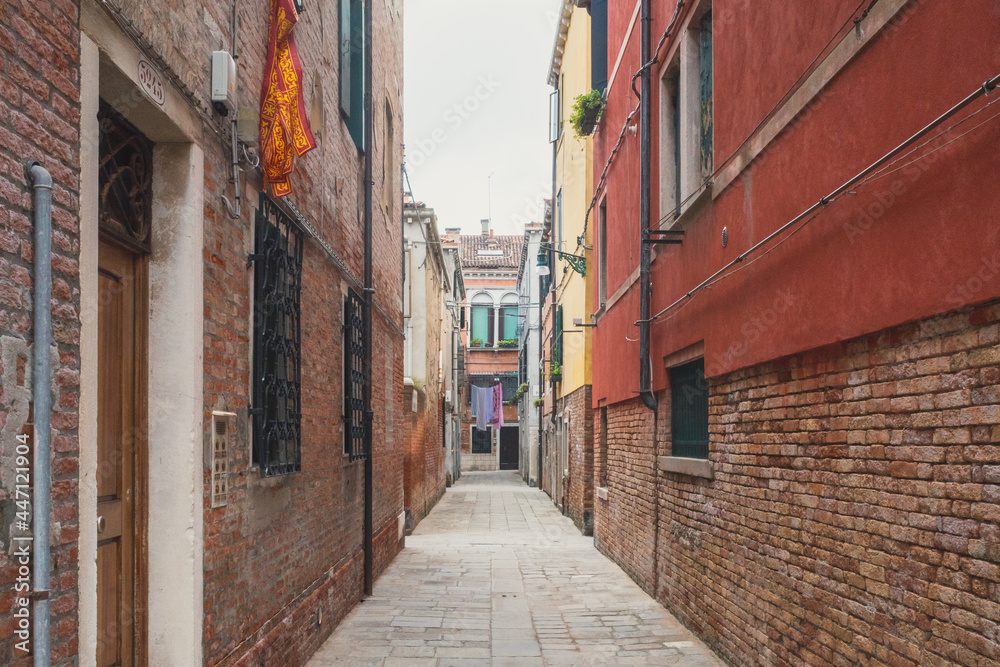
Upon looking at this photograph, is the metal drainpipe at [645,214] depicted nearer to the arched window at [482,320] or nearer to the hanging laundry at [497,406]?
the hanging laundry at [497,406]

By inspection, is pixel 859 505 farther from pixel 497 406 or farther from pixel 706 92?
pixel 497 406

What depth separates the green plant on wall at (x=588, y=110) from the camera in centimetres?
1230

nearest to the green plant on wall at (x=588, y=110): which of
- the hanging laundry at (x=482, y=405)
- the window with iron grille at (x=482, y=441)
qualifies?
the hanging laundry at (x=482, y=405)

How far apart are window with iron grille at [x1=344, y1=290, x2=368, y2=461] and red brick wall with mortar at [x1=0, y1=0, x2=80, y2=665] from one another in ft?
17.6

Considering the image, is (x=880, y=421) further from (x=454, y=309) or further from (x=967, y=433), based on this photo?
(x=454, y=309)

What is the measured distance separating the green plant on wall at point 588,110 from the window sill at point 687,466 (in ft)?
19.2

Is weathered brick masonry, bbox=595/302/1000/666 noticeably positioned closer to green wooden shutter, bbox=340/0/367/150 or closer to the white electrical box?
the white electrical box

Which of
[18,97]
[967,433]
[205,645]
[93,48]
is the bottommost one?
[205,645]

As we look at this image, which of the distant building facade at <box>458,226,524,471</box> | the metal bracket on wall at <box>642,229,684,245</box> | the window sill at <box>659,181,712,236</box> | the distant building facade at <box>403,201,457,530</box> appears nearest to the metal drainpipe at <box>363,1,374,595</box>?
the metal bracket on wall at <box>642,229,684,245</box>

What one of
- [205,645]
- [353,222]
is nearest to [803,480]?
[205,645]

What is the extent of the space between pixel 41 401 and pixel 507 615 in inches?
246

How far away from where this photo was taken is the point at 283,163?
4.92 m

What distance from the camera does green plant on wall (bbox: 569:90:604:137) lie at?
1230 cm

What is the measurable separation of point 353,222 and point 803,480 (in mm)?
5263
